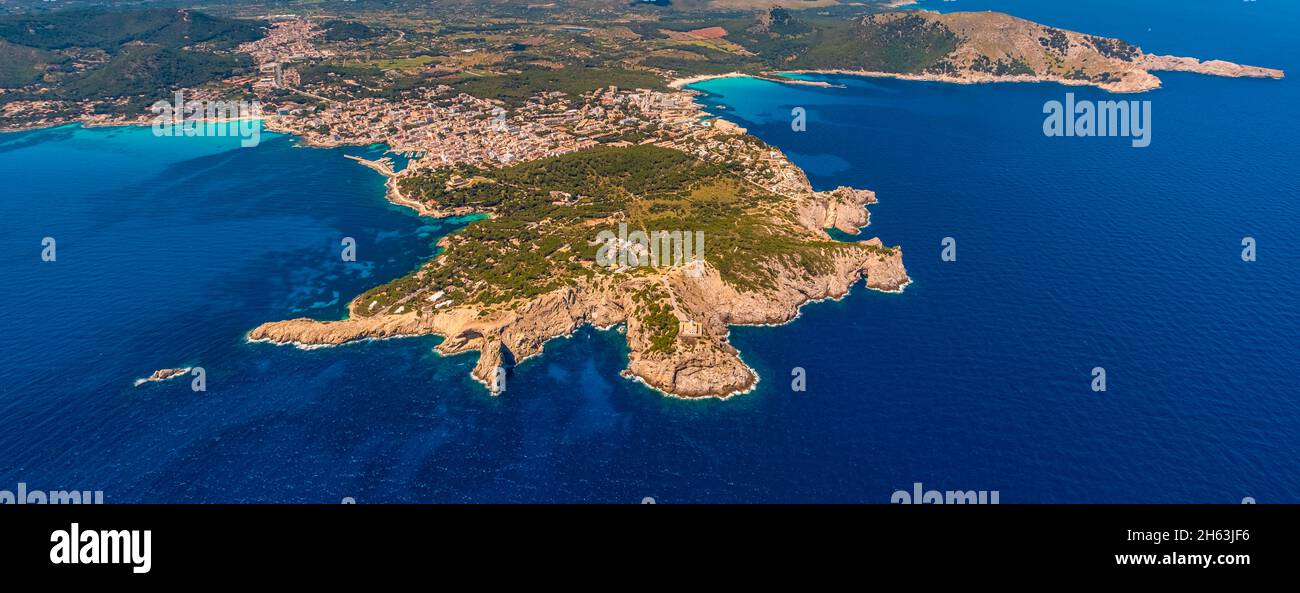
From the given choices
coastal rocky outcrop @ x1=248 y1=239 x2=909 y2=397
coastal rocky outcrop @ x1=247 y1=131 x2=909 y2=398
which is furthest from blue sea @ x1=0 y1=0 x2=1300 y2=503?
coastal rocky outcrop @ x1=247 y1=131 x2=909 y2=398

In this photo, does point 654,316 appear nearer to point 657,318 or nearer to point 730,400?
point 657,318

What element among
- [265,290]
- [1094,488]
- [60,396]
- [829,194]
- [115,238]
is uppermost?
[829,194]

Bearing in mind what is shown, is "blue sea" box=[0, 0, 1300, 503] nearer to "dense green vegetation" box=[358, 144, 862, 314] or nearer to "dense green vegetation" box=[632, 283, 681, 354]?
"dense green vegetation" box=[632, 283, 681, 354]

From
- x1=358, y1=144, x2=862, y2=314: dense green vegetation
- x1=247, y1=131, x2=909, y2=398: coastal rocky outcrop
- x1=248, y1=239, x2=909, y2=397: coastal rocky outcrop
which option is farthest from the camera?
x1=358, y1=144, x2=862, y2=314: dense green vegetation

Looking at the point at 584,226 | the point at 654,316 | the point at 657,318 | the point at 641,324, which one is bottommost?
the point at 641,324

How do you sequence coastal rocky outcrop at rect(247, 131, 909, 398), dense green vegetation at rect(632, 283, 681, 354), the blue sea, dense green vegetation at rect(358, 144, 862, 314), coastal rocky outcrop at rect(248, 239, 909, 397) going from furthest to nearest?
dense green vegetation at rect(358, 144, 862, 314)
dense green vegetation at rect(632, 283, 681, 354)
coastal rocky outcrop at rect(247, 131, 909, 398)
coastal rocky outcrop at rect(248, 239, 909, 397)
the blue sea

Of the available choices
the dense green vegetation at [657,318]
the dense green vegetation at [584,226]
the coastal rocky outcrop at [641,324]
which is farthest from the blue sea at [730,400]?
the dense green vegetation at [584,226]

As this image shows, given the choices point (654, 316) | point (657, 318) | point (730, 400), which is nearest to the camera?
point (730, 400)

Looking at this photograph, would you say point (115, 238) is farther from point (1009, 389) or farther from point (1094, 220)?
point (1094, 220)

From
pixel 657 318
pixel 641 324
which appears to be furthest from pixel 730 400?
pixel 641 324

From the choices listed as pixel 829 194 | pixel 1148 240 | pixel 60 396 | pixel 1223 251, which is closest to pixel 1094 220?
pixel 1148 240

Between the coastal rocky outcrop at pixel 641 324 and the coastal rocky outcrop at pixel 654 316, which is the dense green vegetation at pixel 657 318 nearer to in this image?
the coastal rocky outcrop at pixel 654 316
